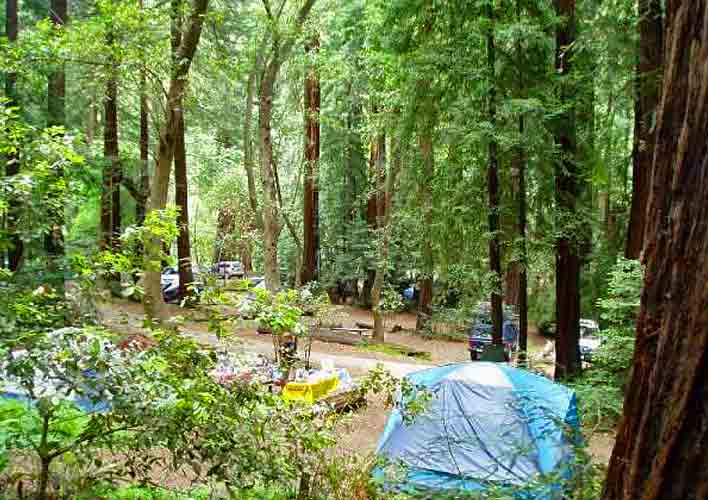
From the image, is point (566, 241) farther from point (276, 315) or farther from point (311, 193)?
point (311, 193)

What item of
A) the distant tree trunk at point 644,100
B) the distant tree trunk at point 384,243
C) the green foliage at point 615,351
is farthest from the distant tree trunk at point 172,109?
the distant tree trunk at point 644,100

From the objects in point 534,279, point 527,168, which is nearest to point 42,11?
point 527,168

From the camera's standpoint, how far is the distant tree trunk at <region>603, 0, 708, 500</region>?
1.81m

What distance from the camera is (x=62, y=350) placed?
2.66m

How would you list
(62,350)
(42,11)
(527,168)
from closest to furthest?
(62,350) < (527,168) < (42,11)

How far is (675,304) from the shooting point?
1.88 metres

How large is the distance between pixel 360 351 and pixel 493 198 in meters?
6.89

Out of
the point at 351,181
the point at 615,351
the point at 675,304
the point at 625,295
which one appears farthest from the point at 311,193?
the point at 675,304

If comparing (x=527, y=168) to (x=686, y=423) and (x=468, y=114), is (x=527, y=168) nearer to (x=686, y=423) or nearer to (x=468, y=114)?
(x=468, y=114)

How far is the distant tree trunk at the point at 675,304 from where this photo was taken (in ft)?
5.93

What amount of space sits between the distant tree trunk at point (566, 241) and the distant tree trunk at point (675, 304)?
27.8 ft

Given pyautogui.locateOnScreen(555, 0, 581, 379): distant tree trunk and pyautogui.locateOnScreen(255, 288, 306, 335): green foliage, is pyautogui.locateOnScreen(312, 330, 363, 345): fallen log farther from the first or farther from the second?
pyautogui.locateOnScreen(255, 288, 306, 335): green foliage

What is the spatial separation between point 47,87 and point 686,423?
51.0 feet

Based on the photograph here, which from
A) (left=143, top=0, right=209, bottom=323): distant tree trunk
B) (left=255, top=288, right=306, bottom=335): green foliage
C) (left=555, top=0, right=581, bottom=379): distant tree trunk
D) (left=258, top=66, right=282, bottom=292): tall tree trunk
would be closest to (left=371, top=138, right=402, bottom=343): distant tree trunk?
(left=258, top=66, right=282, bottom=292): tall tree trunk
